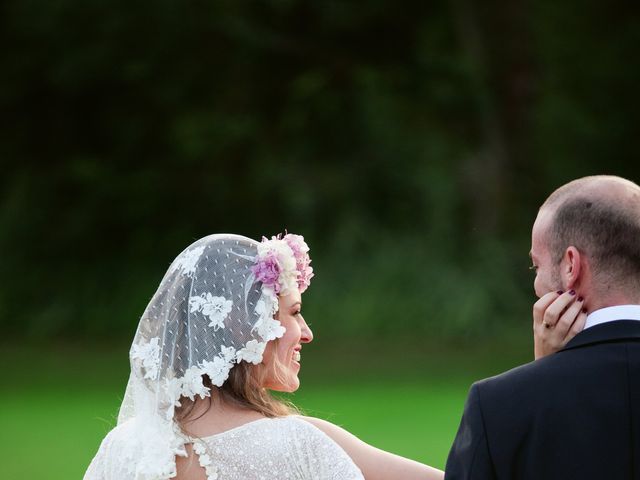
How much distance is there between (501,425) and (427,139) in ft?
52.0

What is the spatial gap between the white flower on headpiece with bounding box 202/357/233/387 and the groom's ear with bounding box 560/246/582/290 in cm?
97

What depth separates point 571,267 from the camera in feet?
9.12

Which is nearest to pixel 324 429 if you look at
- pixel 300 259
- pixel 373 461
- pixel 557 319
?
pixel 373 461

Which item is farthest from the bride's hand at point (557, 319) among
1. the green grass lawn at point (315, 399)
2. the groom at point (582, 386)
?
the green grass lawn at point (315, 399)

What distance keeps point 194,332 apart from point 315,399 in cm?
930

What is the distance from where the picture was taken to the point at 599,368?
2.71 meters

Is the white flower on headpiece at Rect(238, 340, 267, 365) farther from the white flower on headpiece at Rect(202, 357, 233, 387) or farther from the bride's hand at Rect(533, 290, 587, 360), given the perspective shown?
the bride's hand at Rect(533, 290, 587, 360)

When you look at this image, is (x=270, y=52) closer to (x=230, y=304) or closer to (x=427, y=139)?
(x=427, y=139)

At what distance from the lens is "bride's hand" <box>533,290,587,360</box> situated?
2.79m

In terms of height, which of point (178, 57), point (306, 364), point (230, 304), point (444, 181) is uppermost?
point (178, 57)

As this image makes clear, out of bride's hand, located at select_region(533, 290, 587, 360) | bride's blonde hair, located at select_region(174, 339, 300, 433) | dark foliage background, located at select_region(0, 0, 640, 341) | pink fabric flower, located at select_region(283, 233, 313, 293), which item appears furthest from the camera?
dark foliage background, located at select_region(0, 0, 640, 341)

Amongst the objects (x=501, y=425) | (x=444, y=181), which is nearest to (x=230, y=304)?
(x=501, y=425)

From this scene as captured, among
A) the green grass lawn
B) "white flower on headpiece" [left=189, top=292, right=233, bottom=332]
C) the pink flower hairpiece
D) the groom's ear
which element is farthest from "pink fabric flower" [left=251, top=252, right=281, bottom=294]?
the green grass lawn

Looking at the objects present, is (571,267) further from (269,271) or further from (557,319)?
(269,271)
